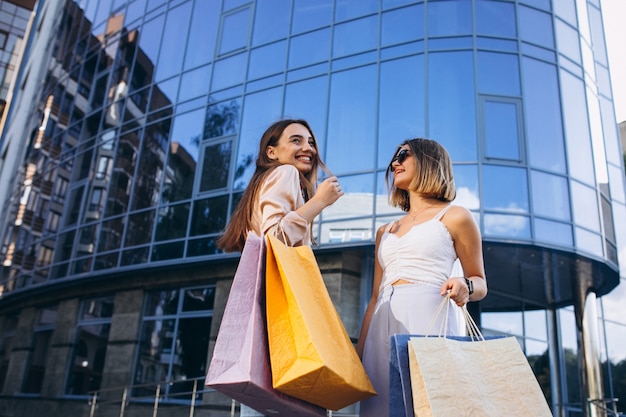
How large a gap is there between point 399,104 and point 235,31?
18.7ft

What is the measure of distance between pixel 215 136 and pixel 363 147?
4257 mm

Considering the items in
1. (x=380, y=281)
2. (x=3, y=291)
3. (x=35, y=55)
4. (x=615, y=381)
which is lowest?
(x=380, y=281)

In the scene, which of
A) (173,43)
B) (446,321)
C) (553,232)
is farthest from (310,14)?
(446,321)

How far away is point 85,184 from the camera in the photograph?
17.2 meters

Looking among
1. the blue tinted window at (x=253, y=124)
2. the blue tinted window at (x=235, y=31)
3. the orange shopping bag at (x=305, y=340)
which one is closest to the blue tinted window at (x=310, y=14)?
the blue tinted window at (x=235, y=31)

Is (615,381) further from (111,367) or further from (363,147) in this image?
(111,367)

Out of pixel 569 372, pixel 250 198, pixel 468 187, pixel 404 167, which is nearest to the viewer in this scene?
pixel 250 198

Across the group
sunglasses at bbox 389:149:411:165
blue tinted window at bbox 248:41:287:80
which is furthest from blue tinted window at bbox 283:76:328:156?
sunglasses at bbox 389:149:411:165

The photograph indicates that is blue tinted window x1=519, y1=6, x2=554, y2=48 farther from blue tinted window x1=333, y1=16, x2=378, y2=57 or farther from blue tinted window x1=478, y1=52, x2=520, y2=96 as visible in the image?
blue tinted window x1=333, y1=16, x2=378, y2=57

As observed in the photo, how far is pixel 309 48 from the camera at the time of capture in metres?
13.7

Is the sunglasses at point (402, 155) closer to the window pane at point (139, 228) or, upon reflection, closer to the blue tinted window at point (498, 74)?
the blue tinted window at point (498, 74)

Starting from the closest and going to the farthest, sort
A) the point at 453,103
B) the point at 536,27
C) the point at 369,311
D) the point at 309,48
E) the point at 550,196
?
the point at 369,311, the point at 550,196, the point at 453,103, the point at 536,27, the point at 309,48

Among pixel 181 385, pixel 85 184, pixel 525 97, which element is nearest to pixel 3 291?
pixel 85 184

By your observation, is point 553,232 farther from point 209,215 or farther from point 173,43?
point 173,43
